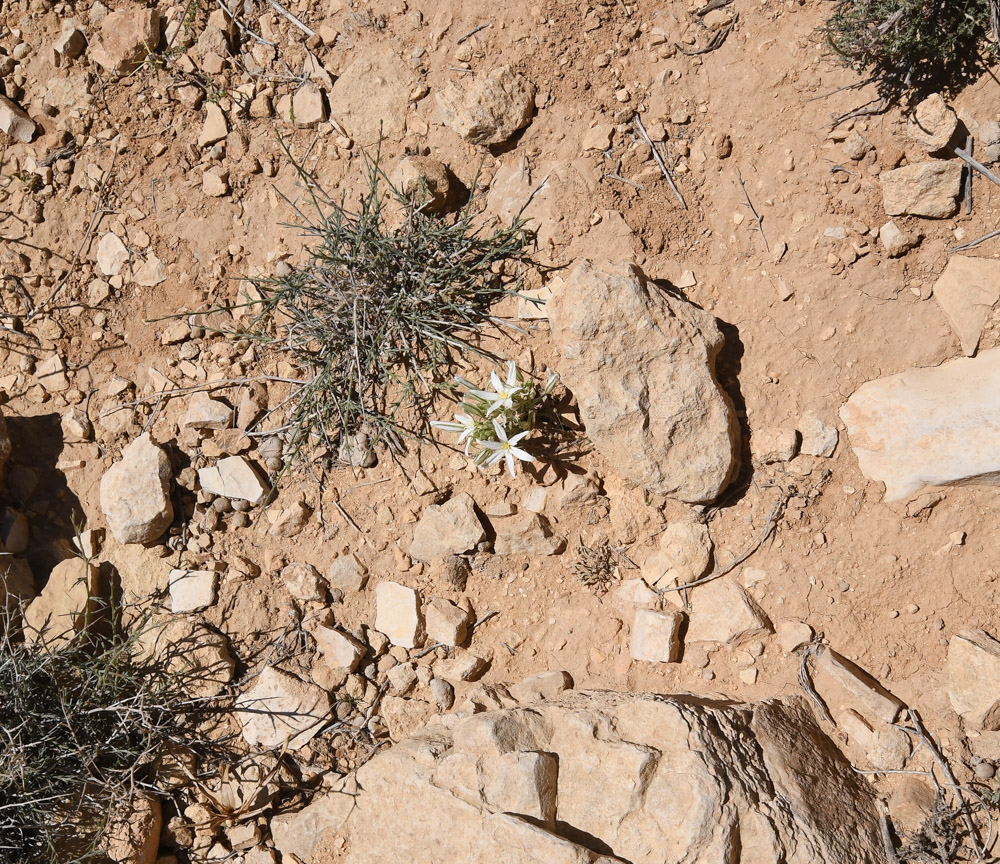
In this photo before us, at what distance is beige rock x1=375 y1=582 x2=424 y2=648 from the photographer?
2973 mm

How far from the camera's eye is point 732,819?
7.11ft

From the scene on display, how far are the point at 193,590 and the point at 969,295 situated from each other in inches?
126

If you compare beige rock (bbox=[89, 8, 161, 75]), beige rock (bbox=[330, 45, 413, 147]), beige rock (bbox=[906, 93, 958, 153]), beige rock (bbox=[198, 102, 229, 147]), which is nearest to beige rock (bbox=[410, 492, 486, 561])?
beige rock (bbox=[330, 45, 413, 147])

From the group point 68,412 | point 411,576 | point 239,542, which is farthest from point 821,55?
point 68,412

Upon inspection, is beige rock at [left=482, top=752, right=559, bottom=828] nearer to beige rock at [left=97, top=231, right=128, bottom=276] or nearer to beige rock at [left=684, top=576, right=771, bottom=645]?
beige rock at [left=684, top=576, right=771, bottom=645]

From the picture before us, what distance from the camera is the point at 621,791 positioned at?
2.24m

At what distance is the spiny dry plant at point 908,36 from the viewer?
2.63m

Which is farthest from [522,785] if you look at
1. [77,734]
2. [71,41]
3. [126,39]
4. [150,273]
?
[71,41]

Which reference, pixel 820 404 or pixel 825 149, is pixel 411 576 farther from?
pixel 825 149

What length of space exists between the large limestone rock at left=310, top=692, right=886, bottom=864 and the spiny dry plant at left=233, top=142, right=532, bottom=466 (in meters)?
1.27

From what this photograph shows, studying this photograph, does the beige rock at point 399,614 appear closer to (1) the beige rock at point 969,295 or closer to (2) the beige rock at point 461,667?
(2) the beige rock at point 461,667

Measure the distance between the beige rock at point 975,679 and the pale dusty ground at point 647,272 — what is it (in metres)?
0.05

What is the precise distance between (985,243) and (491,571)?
2219 millimetres

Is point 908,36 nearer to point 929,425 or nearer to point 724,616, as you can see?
point 929,425
